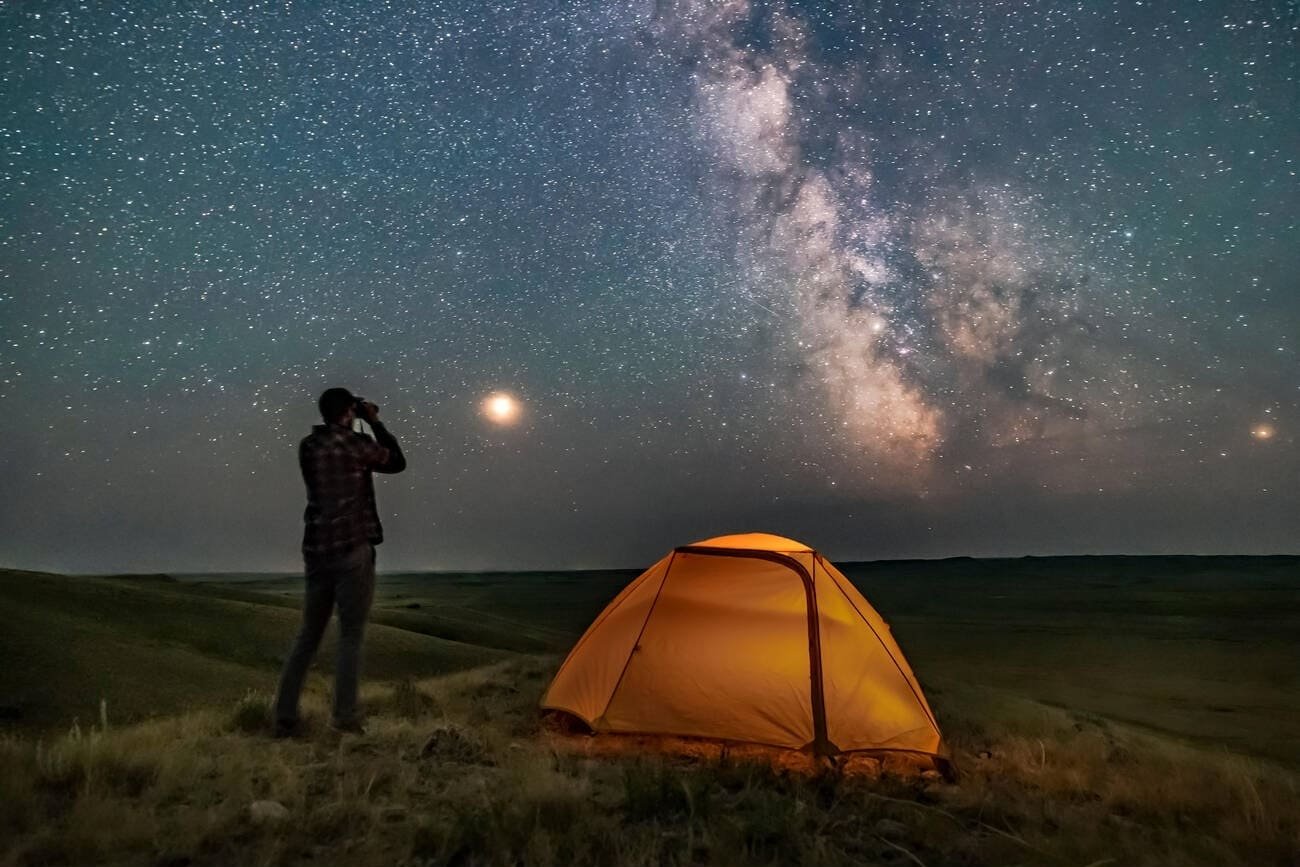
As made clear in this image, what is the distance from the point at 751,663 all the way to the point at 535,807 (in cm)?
406

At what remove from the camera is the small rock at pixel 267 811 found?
179 inches

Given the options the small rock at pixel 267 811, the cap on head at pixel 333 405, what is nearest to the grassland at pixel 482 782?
the small rock at pixel 267 811

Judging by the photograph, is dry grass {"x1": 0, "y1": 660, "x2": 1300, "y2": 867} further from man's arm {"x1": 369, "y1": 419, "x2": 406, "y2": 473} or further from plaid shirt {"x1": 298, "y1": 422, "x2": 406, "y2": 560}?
man's arm {"x1": 369, "y1": 419, "x2": 406, "y2": 473}

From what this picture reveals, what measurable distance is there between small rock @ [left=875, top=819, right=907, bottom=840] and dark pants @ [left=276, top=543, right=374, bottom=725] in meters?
4.37

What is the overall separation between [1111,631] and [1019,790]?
123 ft

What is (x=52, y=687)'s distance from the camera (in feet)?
32.7

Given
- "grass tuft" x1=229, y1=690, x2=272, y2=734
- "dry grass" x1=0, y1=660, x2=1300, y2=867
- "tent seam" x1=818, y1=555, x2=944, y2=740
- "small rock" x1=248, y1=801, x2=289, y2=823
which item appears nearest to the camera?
"dry grass" x1=0, y1=660, x2=1300, y2=867

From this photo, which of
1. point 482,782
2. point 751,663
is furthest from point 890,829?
point 751,663

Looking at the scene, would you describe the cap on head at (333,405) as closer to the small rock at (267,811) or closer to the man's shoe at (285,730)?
the man's shoe at (285,730)

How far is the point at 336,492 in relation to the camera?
6875 mm

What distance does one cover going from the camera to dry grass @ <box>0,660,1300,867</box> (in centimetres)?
428

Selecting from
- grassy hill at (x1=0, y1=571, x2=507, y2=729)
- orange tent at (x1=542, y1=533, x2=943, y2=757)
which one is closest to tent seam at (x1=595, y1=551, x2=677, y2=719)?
orange tent at (x1=542, y1=533, x2=943, y2=757)

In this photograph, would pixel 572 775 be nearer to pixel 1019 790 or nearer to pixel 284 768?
pixel 284 768

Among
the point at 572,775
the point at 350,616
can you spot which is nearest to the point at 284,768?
the point at 350,616
